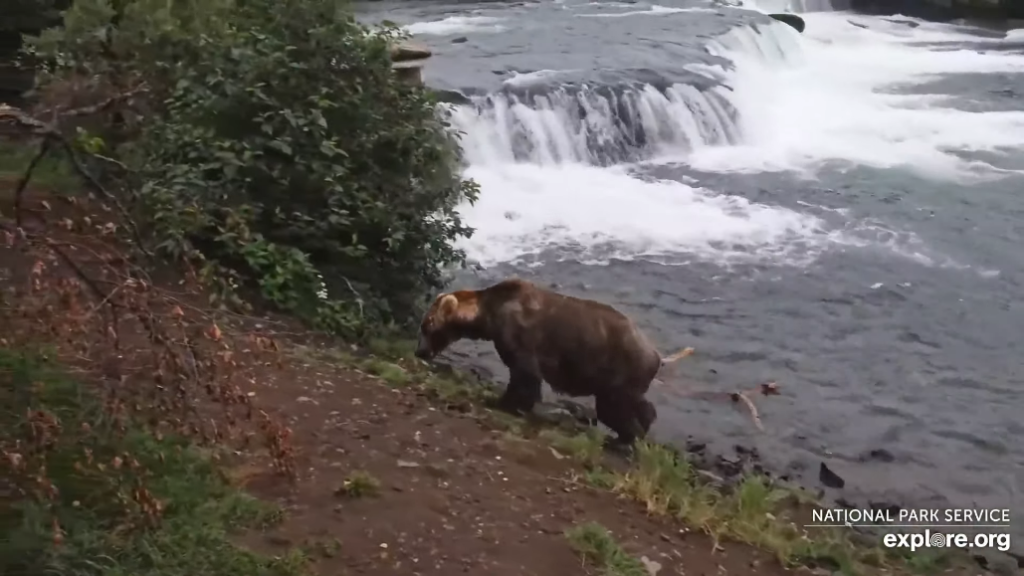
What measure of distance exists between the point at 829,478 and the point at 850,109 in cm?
1562

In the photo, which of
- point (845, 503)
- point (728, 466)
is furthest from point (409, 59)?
point (845, 503)

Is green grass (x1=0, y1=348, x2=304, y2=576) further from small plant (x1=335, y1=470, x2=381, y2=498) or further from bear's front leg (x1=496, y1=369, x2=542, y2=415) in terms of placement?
bear's front leg (x1=496, y1=369, x2=542, y2=415)

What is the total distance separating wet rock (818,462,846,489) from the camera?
7.91 metres

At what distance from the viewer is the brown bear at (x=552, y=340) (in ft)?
23.6

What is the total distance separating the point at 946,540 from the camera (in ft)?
23.7

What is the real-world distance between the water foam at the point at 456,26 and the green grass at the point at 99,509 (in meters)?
19.5

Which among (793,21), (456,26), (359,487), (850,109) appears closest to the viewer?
(359,487)

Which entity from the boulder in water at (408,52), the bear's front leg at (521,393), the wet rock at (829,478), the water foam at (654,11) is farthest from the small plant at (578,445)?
the water foam at (654,11)

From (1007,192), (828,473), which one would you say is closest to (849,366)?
(828,473)

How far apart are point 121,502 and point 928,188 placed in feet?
47.1

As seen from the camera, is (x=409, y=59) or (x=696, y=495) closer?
(x=696, y=495)

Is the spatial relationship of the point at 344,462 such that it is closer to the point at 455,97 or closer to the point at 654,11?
the point at 455,97

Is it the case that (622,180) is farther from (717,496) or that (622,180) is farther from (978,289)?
(717,496)

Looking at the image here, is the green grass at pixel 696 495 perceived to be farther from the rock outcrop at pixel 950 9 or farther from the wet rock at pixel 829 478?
the rock outcrop at pixel 950 9
